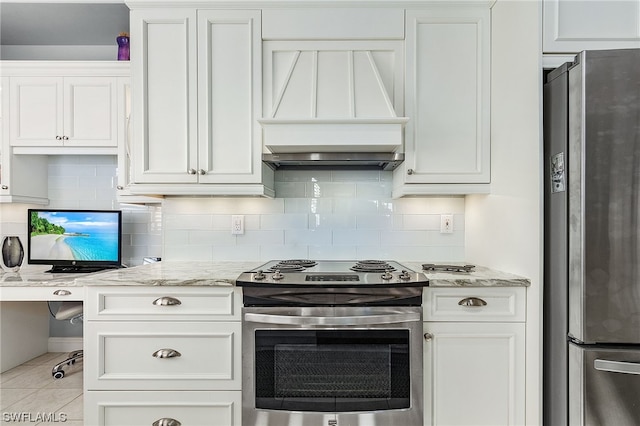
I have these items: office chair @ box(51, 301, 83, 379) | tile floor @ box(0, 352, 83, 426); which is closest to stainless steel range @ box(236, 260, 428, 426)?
tile floor @ box(0, 352, 83, 426)

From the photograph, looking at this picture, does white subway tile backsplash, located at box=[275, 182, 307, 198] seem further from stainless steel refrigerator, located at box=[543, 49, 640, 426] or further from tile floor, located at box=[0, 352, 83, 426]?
tile floor, located at box=[0, 352, 83, 426]

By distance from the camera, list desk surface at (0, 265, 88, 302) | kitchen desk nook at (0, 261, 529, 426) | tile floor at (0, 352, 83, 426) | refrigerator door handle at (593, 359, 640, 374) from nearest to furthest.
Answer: refrigerator door handle at (593, 359, 640, 374)
kitchen desk nook at (0, 261, 529, 426)
tile floor at (0, 352, 83, 426)
desk surface at (0, 265, 88, 302)

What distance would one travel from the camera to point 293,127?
1961mm

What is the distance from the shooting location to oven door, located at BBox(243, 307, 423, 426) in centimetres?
178

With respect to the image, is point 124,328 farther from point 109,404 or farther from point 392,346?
point 392,346

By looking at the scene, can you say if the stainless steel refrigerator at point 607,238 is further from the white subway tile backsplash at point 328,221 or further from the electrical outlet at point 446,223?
the white subway tile backsplash at point 328,221

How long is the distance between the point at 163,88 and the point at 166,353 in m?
1.40

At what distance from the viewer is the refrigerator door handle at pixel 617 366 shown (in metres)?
1.47

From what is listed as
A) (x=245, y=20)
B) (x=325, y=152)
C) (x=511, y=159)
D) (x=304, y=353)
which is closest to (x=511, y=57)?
(x=511, y=159)

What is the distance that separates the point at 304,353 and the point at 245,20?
1.78m

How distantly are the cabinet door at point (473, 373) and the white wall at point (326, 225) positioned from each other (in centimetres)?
77

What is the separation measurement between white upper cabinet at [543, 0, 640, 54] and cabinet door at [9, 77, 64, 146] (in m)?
2.89

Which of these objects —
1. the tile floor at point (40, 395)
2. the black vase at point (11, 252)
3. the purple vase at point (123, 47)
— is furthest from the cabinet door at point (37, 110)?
the tile floor at point (40, 395)

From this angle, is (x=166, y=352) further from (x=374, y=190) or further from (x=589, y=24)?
(x=589, y=24)
